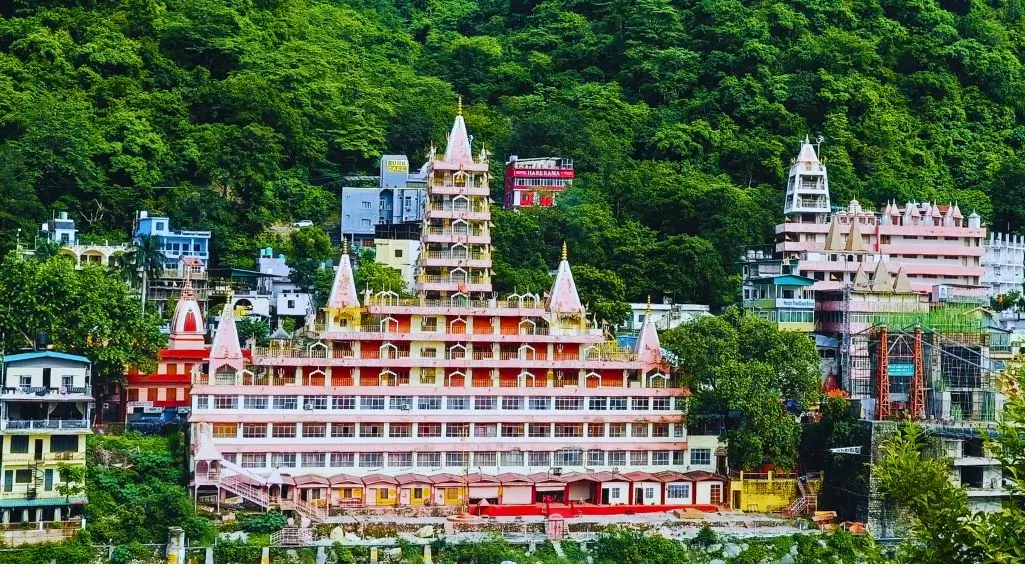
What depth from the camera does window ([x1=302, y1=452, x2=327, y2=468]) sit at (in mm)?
51188

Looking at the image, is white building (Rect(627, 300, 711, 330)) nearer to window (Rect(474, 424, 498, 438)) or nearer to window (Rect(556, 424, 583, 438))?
window (Rect(556, 424, 583, 438))

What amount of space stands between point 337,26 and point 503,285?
3587 cm

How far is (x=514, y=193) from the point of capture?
7531cm

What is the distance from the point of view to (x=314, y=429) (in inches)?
2032

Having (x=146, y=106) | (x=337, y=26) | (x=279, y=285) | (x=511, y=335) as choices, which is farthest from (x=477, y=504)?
(x=337, y=26)

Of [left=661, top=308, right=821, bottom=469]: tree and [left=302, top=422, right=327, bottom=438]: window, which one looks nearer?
[left=661, top=308, right=821, bottom=469]: tree

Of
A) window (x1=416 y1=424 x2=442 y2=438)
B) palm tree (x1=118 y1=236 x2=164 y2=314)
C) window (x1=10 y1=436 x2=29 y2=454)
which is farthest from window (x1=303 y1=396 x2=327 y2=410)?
palm tree (x1=118 y1=236 x2=164 y2=314)

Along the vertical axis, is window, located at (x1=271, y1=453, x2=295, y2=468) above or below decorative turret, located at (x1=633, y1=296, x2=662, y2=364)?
below

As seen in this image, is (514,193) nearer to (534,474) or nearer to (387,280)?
(387,280)

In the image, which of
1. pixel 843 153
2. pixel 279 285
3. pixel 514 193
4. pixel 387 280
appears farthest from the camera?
pixel 843 153

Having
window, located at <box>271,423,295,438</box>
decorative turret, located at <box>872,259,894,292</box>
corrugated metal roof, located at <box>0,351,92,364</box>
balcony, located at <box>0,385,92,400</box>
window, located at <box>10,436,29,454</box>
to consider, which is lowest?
window, located at <box>10,436,29,454</box>

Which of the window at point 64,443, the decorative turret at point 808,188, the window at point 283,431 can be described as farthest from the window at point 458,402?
the decorative turret at point 808,188

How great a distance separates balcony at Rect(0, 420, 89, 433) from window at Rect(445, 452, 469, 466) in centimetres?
1238

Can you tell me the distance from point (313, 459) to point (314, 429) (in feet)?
3.40
